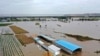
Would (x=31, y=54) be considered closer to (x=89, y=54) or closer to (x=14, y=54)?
(x=14, y=54)

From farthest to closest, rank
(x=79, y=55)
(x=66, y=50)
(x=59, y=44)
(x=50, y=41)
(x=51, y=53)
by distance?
(x=50, y=41) → (x=59, y=44) → (x=66, y=50) → (x=79, y=55) → (x=51, y=53)

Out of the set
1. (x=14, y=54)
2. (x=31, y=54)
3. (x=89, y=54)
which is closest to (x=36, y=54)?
(x=31, y=54)

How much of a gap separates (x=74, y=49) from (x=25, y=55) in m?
3.90

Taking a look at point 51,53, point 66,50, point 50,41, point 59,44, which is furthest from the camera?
point 50,41

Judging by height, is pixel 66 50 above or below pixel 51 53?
below

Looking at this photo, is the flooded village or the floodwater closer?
the flooded village

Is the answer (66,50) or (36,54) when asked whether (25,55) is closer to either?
(36,54)

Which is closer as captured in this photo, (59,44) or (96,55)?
(96,55)

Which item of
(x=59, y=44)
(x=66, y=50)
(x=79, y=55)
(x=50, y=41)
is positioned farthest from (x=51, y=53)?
(x=50, y=41)

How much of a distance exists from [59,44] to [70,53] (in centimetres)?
255

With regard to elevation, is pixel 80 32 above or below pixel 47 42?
below

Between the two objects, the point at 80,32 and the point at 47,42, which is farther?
the point at 80,32

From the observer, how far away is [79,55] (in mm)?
12781

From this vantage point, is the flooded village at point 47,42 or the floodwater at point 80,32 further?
the floodwater at point 80,32
